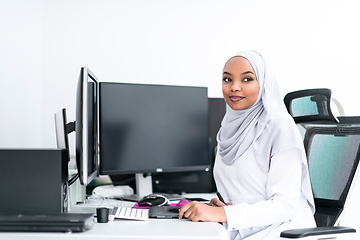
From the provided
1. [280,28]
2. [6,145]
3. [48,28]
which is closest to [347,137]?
[280,28]

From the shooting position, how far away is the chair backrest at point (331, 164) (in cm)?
135

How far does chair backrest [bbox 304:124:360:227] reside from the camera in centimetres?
135

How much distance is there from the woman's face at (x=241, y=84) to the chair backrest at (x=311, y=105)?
269mm

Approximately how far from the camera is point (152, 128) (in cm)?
167

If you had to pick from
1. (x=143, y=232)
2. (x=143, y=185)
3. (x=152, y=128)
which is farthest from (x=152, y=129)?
(x=143, y=232)

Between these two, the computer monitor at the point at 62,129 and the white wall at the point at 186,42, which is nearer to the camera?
the computer monitor at the point at 62,129

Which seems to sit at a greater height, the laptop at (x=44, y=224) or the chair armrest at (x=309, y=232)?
the laptop at (x=44, y=224)

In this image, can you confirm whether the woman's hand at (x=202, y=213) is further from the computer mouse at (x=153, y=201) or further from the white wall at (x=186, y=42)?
the white wall at (x=186, y=42)

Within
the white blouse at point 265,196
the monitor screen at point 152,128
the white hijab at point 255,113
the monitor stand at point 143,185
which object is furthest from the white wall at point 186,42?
the white blouse at point 265,196

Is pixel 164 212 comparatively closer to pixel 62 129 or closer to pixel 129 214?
pixel 129 214

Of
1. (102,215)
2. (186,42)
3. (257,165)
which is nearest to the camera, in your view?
(102,215)

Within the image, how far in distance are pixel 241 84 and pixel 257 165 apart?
0.29m

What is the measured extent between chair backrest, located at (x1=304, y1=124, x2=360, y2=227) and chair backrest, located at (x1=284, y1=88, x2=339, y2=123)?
6 cm

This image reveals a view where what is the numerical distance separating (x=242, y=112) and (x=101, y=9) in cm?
136
